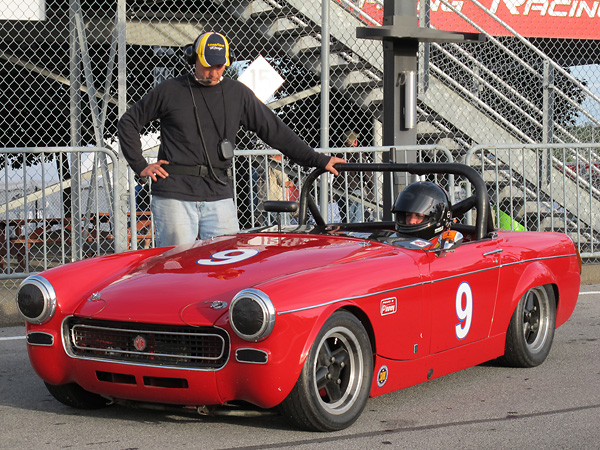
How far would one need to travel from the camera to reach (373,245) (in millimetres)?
4867

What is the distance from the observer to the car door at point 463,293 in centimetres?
471

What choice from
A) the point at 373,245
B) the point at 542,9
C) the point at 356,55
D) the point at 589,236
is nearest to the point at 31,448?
the point at 373,245

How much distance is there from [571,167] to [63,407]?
23.7 feet

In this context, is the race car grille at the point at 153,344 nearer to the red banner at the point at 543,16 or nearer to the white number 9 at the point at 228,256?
the white number 9 at the point at 228,256

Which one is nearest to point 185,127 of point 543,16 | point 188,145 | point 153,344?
point 188,145

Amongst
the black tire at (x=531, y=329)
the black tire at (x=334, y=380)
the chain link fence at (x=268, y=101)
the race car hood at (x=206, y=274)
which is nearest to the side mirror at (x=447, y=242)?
the race car hood at (x=206, y=274)

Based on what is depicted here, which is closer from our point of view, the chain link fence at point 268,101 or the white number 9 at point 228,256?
the white number 9 at point 228,256

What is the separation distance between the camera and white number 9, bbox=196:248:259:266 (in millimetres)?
4555

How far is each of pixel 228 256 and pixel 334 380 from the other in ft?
2.90

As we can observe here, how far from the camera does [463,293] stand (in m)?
4.91

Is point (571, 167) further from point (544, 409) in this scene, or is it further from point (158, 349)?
point (158, 349)

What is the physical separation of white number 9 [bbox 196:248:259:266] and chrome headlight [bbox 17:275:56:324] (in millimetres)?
728

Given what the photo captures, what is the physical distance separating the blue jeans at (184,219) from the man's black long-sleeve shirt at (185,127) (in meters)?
0.04

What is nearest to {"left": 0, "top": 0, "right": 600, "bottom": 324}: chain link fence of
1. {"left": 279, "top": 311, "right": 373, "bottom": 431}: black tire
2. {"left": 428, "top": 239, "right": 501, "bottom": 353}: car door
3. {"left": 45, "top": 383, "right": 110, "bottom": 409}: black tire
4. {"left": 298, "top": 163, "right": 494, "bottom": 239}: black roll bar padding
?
{"left": 298, "top": 163, "right": 494, "bottom": 239}: black roll bar padding
